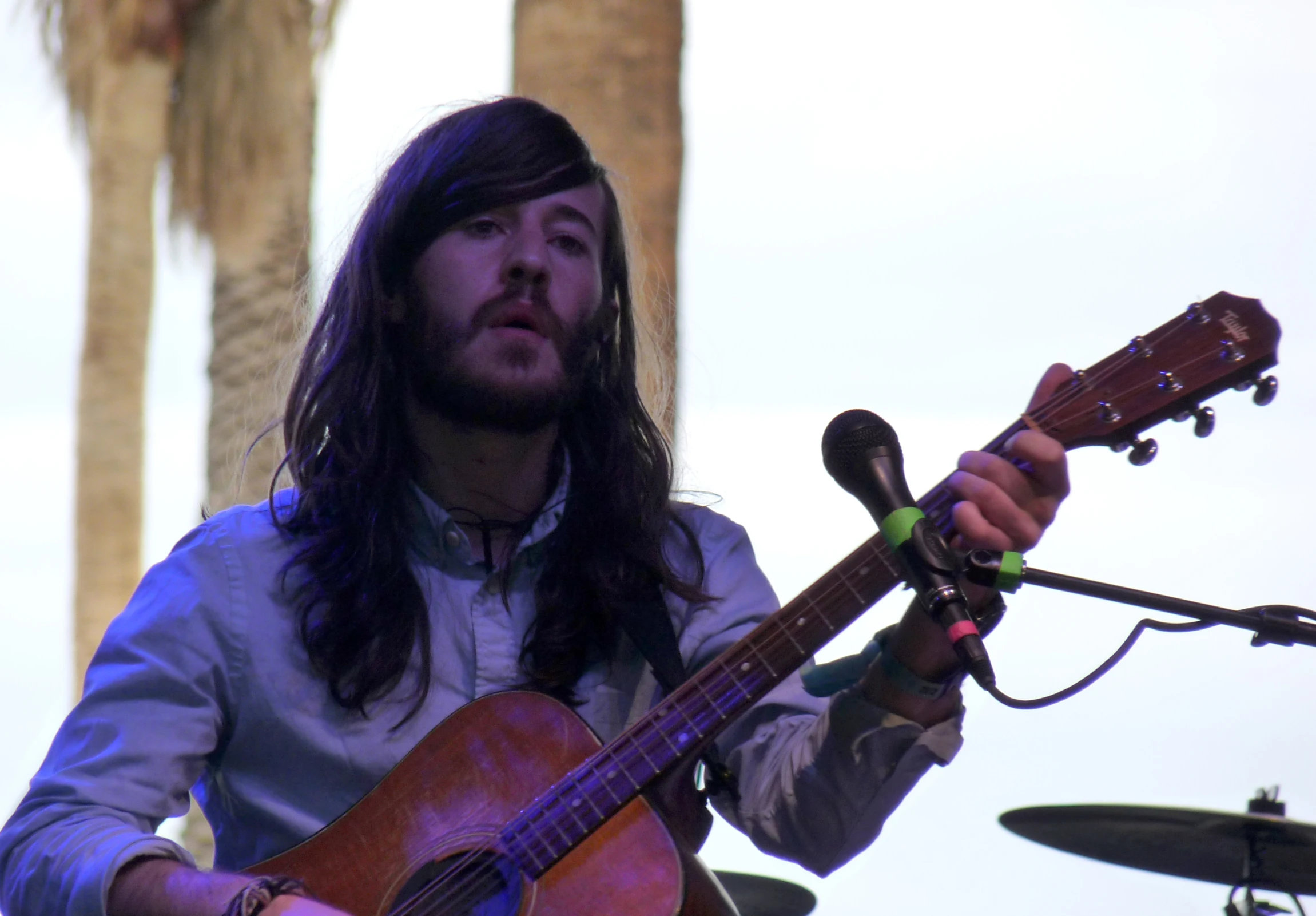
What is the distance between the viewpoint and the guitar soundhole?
6.12ft

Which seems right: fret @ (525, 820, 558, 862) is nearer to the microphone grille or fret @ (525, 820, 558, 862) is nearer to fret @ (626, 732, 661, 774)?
fret @ (626, 732, 661, 774)

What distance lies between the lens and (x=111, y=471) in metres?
5.50

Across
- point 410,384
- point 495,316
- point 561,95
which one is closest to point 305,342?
point 410,384

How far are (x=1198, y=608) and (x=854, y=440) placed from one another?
1.25ft

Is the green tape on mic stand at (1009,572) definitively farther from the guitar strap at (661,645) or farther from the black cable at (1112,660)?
the guitar strap at (661,645)

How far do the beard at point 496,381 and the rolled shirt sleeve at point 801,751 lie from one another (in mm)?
349

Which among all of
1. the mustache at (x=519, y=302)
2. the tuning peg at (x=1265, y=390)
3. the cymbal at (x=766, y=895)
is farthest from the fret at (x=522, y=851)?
the cymbal at (x=766, y=895)

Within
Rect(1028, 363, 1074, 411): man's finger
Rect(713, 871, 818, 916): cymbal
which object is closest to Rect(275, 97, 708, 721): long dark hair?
Rect(1028, 363, 1074, 411): man's finger

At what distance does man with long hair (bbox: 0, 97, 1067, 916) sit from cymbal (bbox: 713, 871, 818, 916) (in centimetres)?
90

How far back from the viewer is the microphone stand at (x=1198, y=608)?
1474mm

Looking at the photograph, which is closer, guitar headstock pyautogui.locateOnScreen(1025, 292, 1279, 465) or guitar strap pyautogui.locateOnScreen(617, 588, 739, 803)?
guitar headstock pyautogui.locateOnScreen(1025, 292, 1279, 465)

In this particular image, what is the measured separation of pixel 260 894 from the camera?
1.75 metres

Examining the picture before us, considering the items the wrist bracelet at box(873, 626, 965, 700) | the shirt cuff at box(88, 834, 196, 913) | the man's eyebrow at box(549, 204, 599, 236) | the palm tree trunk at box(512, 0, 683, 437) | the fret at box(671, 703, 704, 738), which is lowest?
the shirt cuff at box(88, 834, 196, 913)

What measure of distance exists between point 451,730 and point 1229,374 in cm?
106
